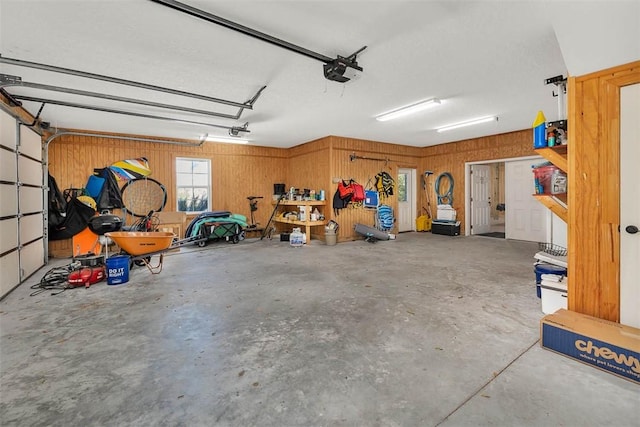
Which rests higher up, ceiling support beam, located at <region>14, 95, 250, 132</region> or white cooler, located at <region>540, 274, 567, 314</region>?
ceiling support beam, located at <region>14, 95, 250, 132</region>

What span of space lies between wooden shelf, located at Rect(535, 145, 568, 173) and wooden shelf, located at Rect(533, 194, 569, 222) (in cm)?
30

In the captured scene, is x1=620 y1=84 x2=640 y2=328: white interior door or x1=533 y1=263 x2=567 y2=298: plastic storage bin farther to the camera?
x1=533 y1=263 x2=567 y2=298: plastic storage bin

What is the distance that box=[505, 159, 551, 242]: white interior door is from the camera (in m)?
7.32

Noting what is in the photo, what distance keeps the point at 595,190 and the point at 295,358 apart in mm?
2748

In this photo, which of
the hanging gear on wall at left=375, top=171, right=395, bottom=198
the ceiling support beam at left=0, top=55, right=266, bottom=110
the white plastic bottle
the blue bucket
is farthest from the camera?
the hanging gear on wall at left=375, top=171, right=395, bottom=198

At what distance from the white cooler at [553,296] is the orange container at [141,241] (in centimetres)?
485

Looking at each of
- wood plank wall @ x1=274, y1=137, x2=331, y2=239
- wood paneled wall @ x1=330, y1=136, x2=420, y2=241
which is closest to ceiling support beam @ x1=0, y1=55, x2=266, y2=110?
wood plank wall @ x1=274, y1=137, x2=331, y2=239

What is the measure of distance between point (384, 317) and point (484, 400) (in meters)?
1.22

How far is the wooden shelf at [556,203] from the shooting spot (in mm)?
2626

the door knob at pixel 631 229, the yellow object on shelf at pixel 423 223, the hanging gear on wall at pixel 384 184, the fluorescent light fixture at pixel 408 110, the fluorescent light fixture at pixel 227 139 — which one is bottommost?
the yellow object on shelf at pixel 423 223

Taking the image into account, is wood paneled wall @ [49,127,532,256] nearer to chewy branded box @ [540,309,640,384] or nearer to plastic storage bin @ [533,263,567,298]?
plastic storage bin @ [533,263,567,298]

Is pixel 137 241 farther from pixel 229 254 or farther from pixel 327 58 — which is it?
pixel 327 58

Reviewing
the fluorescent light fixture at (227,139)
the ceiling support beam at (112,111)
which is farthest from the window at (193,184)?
the ceiling support beam at (112,111)

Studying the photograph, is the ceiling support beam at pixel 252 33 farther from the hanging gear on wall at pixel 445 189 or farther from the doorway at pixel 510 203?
the hanging gear on wall at pixel 445 189
